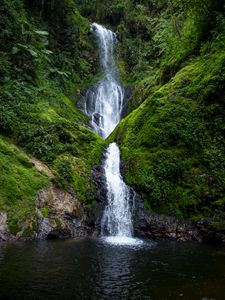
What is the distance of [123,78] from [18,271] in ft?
100

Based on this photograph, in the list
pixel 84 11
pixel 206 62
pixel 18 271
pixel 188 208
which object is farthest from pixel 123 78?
pixel 18 271

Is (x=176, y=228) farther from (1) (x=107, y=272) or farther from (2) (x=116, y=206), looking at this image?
(1) (x=107, y=272)

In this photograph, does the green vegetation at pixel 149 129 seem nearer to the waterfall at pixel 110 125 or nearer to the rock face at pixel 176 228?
the rock face at pixel 176 228

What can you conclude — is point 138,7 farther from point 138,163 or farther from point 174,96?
point 138,163

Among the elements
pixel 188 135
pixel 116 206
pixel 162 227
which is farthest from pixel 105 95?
pixel 162 227

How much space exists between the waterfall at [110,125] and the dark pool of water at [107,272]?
2.84m

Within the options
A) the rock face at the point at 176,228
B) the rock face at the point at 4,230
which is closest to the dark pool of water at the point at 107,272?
the rock face at the point at 4,230

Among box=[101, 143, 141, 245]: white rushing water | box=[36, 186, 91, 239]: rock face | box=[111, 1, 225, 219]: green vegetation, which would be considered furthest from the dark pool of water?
box=[111, 1, 225, 219]: green vegetation

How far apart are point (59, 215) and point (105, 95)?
1963 centimetres

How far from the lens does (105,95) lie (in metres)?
34.0

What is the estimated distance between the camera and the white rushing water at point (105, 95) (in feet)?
99.7

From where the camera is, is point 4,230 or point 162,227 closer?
point 4,230

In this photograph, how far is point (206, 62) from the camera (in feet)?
69.4

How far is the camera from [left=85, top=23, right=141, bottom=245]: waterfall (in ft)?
57.1
